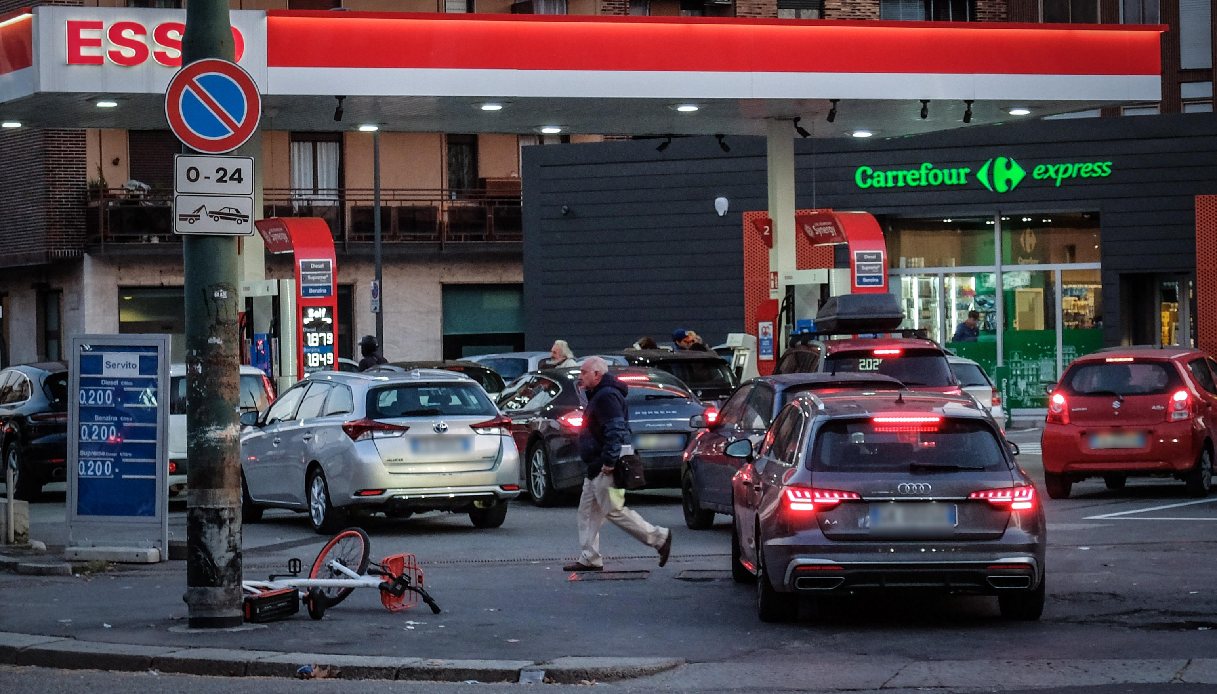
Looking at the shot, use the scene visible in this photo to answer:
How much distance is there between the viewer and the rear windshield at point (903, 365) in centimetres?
1870

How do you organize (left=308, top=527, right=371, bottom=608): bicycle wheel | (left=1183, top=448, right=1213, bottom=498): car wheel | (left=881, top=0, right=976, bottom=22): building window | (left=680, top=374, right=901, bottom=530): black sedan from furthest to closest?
(left=881, top=0, right=976, bottom=22): building window
(left=1183, top=448, right=1213, bottom=498): car wheel
(left=680, top=374, right=901, bottom=530): black sedan
(left=308, top=527, right=371, bottom=608): bicycle wheel

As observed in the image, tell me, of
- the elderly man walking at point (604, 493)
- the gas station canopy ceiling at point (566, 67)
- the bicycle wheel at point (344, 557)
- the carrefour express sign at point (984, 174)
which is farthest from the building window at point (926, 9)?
the bicycle wheel at point (344, 557)

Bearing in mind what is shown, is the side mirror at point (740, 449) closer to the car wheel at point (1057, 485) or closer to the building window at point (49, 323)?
A: the car wheel at point (1057, 485)

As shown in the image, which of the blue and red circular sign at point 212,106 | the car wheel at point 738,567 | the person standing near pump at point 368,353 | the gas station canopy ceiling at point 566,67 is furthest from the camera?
the person standing near pump at point 368,353

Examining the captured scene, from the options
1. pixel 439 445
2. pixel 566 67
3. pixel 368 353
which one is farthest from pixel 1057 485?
pixel 368 353

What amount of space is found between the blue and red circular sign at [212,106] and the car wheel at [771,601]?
403cm

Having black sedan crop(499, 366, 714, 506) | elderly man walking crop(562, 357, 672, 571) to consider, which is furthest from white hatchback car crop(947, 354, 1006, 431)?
elderly man walking crop(562, 357, 672, 571)

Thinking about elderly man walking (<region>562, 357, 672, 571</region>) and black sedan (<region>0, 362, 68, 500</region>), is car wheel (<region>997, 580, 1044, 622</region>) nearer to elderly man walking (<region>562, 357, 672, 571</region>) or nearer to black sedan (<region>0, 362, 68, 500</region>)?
elderly man walking (<region>562, 357, 672, 571</region>)

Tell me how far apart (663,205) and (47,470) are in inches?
769

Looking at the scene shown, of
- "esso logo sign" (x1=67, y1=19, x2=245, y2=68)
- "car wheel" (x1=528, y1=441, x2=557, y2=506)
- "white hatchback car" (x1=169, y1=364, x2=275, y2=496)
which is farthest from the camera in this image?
"esso logo sign" (x1=67, y1=19, x2=245, y2=68)

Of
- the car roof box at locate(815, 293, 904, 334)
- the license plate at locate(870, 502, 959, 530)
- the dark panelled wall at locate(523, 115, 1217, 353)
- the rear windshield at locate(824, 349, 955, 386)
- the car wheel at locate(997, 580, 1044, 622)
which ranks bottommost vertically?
the car wheel at locate(997, 580, 1044, 622)

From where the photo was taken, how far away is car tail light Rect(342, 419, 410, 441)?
56.8 feet

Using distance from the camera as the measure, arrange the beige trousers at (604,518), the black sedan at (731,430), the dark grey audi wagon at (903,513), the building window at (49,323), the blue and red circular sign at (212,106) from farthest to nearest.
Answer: the building window at (49,323), the black sedan at (731,430), the beige trousers at (604,518), the blue and red circular sign at (212,106), the dark grey audi wagon at (903,513)

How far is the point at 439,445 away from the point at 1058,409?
21.8ft
